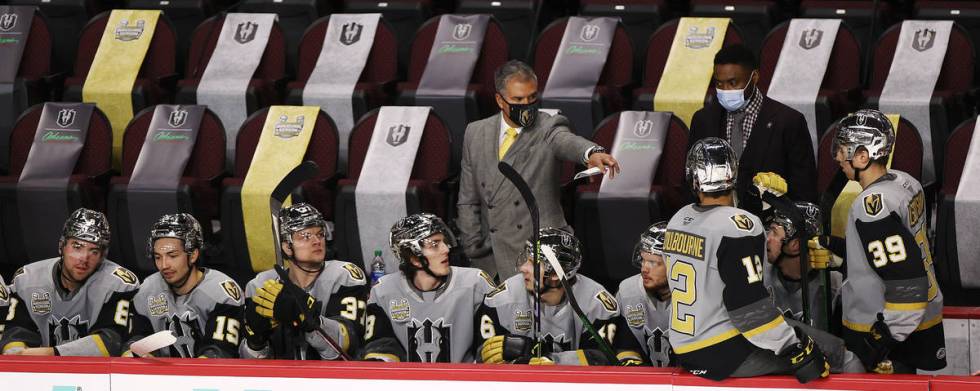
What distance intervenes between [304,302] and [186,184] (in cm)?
243

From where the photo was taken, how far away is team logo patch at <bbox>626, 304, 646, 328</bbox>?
18.2 ft

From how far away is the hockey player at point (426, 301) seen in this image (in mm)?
5688

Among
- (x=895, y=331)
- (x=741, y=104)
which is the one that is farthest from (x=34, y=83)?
(x=895, y=331)

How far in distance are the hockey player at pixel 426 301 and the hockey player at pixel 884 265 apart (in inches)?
58.4

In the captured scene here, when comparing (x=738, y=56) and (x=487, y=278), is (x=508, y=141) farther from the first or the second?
(x=738, y=56)

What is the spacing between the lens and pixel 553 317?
5.62 m

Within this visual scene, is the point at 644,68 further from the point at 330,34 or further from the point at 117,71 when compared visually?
the point at 117,71

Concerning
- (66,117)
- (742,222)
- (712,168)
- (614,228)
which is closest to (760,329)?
(742,222)

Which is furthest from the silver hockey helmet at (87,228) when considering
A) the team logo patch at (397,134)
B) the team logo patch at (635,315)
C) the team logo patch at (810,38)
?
the team logo patch at (810,38)

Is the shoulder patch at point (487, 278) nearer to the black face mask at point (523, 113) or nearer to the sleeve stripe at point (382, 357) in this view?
the sleeve stripe at point (382, 357)

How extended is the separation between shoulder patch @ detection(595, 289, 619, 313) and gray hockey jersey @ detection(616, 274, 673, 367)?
3 cm

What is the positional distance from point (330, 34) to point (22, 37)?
72.7 inches

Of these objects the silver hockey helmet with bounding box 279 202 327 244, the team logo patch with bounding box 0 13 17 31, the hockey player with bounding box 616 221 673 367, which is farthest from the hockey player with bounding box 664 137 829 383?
the team logo patch with bounding box 0 13 17 31

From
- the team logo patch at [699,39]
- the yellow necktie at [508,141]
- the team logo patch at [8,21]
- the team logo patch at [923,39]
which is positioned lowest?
the yellow necktie at [508,141]
